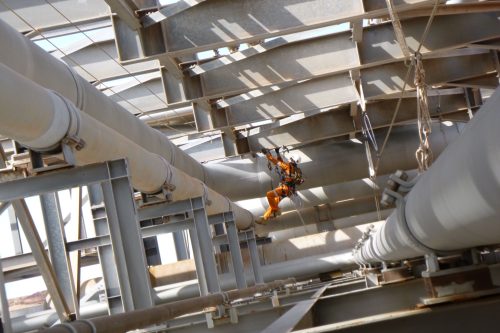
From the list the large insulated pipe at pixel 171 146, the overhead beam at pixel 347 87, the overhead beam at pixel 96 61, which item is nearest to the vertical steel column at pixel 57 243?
the large insulated pipe at pixel 171 146

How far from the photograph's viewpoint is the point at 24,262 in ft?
47.7

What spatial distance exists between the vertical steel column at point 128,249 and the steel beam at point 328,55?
466cm

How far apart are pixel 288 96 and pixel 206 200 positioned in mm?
2808

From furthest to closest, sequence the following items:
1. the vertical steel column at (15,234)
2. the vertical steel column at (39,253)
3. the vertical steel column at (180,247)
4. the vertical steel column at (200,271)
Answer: the vertical steel column at (180,247) → the vertical steel column at (15,234) → the vertical steel column at (200,271) → the vertical steel column at (39,253)

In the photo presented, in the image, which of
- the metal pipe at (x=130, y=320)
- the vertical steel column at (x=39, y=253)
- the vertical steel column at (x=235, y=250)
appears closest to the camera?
the metal pipe at (x=130, y=320)

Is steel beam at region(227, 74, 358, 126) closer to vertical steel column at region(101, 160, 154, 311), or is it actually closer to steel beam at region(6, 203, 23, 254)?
vertical steel column at region(101, 160, 154, 311)

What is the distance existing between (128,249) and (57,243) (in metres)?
3.44

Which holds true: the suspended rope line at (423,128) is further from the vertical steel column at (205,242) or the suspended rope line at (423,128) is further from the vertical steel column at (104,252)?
the vertical steel column at (205,242)

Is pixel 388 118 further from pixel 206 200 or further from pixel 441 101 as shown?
pixel 206 200

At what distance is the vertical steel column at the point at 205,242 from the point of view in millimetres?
13625

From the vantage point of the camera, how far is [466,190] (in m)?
2.92

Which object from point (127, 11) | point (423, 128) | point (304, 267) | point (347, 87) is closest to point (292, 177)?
point (347, 87)

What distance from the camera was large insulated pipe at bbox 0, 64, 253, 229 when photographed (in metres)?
6.34

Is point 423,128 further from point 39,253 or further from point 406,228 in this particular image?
point 39,253
